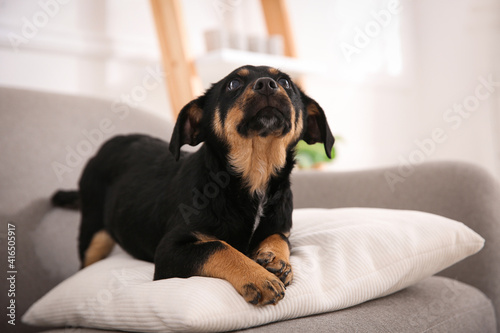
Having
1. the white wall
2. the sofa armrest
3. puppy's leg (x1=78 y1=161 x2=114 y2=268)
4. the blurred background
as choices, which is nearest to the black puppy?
puppy's leg (x1=78 y1=161 x2=114 y2=268)

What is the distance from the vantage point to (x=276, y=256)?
115cm

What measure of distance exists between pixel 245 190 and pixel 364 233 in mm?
335

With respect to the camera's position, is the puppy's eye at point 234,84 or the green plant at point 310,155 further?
the green plant at point 310,155

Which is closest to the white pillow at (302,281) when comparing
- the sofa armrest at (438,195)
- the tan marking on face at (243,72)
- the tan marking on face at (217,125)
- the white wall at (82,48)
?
the sofa armrest at (438,195)

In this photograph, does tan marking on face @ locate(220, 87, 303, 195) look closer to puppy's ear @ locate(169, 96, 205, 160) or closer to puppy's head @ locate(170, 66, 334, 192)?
puppy's head @ locate(170, 66, 334, 192)

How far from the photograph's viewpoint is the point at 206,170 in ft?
4.33

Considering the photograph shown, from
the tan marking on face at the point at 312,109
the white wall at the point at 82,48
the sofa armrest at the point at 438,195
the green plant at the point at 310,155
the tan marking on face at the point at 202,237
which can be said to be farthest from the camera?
the green plant at the point at 310,155

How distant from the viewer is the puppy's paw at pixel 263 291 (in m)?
0.98

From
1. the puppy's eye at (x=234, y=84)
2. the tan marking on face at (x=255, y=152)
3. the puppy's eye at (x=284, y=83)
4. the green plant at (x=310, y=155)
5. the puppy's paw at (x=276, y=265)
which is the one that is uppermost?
the puppy's eye at (x=234, y=84)

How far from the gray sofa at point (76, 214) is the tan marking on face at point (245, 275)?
1.14 feet

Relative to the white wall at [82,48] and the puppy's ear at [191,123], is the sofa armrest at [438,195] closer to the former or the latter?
the puppy's ear at [191,123]

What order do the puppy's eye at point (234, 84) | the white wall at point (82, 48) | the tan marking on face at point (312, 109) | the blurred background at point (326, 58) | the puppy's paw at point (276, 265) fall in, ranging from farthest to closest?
the blurred background at point (326, 58) → the white wall at point (82, 48) → the tan marking on face at point (312, 109) → the puppy's eye at point (234, 84) → the puppy's paw at point (276, 265)

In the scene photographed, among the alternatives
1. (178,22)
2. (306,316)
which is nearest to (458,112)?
(178,22)

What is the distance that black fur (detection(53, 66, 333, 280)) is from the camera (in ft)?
4.07
